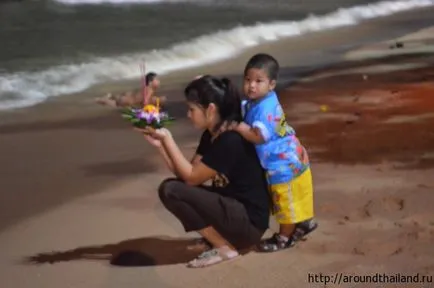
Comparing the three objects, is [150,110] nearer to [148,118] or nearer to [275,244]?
[148,118]

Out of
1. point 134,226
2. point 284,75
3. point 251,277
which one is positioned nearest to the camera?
point 251,277

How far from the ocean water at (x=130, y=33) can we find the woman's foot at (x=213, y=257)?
4.85 meters

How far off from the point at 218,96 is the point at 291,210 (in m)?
0.63

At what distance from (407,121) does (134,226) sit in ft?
8.93

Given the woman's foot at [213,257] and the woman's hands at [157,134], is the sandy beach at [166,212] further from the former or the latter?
the woman's hands at [157,134]

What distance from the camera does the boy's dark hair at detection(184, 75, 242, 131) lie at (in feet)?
11.1

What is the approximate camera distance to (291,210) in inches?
143

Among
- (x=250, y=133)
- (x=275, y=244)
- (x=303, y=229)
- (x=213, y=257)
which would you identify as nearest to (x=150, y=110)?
(x=250, y=133)

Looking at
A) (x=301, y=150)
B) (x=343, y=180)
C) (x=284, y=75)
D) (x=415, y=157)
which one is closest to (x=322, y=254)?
(x=301, y=150)

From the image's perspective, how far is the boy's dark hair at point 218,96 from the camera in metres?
3.38

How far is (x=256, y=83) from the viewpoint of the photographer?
3.39 meters

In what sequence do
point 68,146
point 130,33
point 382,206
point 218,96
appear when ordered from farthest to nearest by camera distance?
point 130,33 → point 68,146 → point 382,206 → point 218,96

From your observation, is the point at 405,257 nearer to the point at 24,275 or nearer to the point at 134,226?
the point at 134,226

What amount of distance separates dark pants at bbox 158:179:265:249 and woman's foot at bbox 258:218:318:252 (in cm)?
14
